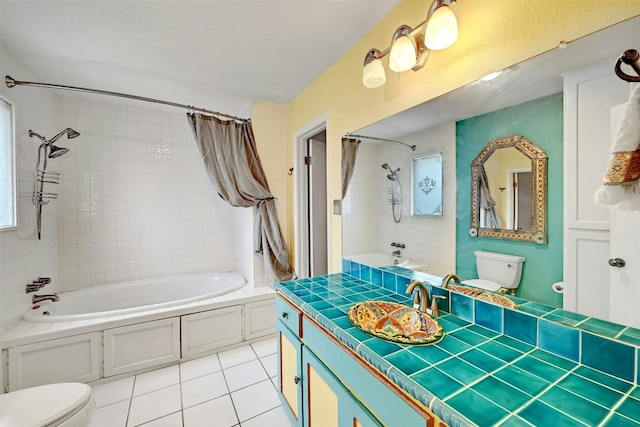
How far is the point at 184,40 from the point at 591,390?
252 centimetres

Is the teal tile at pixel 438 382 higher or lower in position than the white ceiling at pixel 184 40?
lower

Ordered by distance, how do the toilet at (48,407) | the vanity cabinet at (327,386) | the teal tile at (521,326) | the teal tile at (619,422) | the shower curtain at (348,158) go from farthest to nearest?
the shower curtain at (348,158) < the toilet at (48,407) < the teal tile at (521,326) < the vanity cabinet at (327,386) < the teal tile at (619,422)

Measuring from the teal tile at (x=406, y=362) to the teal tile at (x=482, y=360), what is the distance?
15cm

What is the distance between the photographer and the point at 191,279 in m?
3.13

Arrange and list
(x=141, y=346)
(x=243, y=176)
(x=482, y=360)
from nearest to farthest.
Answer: (x=482, y=360) → (x=141, y=346) → (x=243, y=176)

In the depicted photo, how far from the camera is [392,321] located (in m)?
1.16

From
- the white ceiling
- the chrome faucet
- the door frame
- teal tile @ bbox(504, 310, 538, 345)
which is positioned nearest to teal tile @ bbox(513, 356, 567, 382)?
teal tile @ bbox(504, 310, 538, 345)

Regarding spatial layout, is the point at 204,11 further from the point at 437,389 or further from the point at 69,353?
the point at 69,353

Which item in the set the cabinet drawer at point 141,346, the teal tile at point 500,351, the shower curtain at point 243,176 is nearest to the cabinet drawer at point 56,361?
the cabinet drawer at point 141,346

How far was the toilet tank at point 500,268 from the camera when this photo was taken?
1.00 m

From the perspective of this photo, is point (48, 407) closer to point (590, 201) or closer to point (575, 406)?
point (575, 406)

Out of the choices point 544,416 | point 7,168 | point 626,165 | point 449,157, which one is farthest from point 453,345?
point 7,168

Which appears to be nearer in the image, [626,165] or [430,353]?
[626,165]

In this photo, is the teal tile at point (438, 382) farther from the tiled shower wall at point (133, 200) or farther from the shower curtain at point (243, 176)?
the tiled shower wall at point (133, 200)
